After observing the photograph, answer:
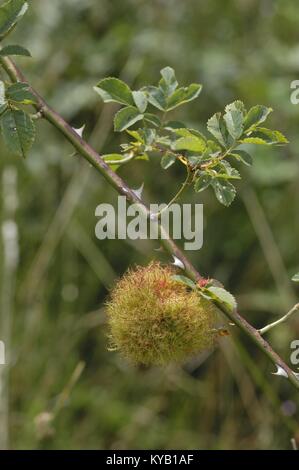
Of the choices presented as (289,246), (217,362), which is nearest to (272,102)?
(289,246)

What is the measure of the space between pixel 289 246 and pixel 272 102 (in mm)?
580

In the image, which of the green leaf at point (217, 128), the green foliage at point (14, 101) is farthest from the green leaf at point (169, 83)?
the green foliage at point (14, 101)

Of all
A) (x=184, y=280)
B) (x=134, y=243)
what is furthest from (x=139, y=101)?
(x=134, y=243)

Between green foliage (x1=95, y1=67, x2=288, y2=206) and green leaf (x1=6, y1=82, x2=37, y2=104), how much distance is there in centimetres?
12

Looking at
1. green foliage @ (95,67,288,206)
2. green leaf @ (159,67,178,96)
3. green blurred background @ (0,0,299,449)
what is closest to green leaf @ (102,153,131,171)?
green foliage @ (95,67,288,206)

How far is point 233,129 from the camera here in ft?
3.79

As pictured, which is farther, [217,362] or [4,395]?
[217,362]

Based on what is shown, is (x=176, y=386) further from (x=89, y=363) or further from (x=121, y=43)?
(x=121, y=43)

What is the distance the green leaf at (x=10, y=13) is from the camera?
1123 mm

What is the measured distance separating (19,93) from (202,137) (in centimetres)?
27

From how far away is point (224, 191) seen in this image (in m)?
1.15

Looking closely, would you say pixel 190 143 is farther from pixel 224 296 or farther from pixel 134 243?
pixel 134 243

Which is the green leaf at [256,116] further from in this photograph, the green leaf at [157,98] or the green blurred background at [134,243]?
the green blurred background at [134,243]

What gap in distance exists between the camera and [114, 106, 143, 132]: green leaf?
1.21 metres
